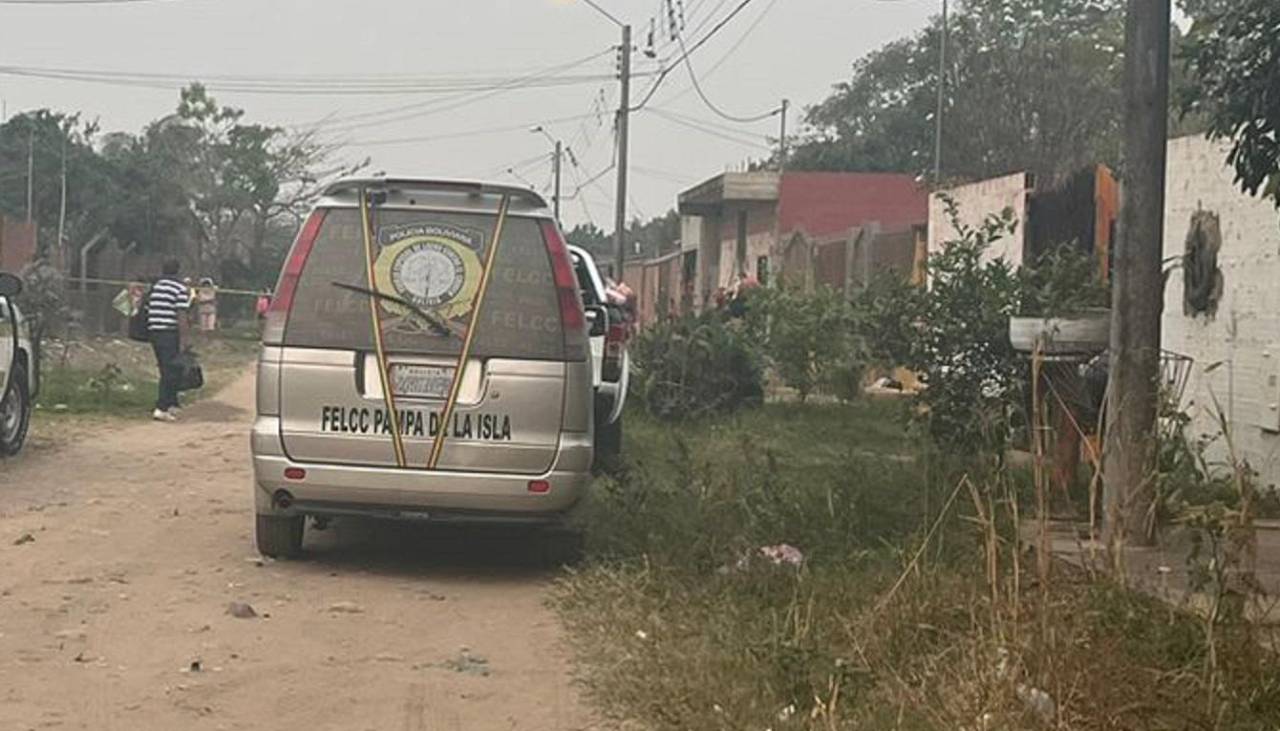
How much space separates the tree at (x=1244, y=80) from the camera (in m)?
7.19

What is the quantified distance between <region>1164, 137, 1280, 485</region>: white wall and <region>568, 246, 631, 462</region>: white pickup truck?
415 cm

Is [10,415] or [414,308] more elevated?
[414,308]

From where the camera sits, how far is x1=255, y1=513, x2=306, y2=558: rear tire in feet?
30.1

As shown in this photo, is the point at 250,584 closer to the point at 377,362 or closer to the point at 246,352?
the point at 377,362

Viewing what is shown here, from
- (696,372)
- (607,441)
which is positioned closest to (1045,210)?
(696,372)

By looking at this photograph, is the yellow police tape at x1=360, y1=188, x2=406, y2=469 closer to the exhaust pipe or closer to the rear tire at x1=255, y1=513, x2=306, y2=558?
the exhaust pipe

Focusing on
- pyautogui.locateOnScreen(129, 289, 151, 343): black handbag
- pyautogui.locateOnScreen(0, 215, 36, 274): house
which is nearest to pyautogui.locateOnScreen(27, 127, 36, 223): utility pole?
pyautogui.locateOnScreen(0, 215, 36, 274): house

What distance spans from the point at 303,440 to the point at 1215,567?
15.4ft

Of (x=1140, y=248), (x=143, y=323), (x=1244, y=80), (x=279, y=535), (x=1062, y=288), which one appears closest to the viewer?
(x=1244, y=80)

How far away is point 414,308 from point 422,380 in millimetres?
379

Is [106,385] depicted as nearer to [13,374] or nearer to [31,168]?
[13,374]

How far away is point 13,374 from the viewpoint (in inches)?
549

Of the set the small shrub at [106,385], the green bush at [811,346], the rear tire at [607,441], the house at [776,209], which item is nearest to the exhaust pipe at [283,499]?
the rear tire at [607,441]

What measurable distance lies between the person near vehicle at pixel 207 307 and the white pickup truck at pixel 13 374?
22.3 m
